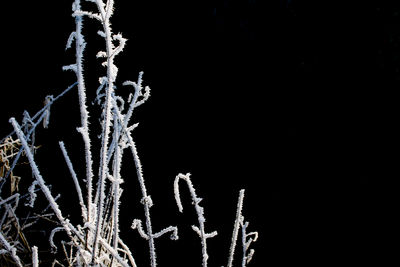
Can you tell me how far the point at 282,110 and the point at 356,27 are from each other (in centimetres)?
77

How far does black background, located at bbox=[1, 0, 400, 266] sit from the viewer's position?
2.38 m

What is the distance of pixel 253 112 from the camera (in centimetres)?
256

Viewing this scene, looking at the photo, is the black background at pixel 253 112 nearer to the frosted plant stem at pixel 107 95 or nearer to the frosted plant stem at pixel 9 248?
the frosted plant stem at pixel 9 248

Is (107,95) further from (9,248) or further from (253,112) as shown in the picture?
(253,112)

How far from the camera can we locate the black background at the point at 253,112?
93.6 inches

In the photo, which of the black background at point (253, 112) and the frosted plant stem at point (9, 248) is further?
the black background at point (253, 112)

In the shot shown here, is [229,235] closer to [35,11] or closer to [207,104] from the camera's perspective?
[207,104]

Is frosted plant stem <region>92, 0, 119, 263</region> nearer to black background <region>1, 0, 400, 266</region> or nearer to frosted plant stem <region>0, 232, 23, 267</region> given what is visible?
frosted plant stem <region>0, 232, 23, 267</region>

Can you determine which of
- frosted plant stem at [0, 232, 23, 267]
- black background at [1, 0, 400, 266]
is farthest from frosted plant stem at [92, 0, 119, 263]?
black background at [1, 0, 400, 266]

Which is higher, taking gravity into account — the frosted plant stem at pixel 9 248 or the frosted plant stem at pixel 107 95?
the frosted plant stem at pixel 107 95

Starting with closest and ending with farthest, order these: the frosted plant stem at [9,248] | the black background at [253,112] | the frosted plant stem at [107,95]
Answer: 1. the frosted plant stem at [107,95]
2. the frosted plant stem at [9,248]
3. the black background at [253,112]

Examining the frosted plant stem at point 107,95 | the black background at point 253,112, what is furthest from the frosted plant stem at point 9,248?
the black background at point 253,112

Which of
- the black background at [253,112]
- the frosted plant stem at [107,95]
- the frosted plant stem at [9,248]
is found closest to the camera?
the frosted plant stem at [107,95]

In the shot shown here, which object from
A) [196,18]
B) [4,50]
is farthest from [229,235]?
[4,50]
